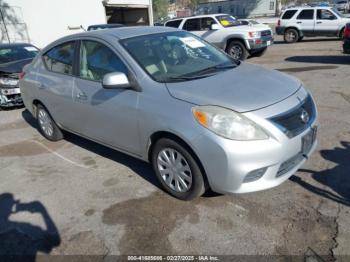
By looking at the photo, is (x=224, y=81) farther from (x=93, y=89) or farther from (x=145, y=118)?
(x=93, y=89)

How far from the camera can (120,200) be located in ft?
11.7

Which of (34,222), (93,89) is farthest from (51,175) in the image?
(93,89)

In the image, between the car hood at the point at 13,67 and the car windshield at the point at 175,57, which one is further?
the car hood at the point at 13,67

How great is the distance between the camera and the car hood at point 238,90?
297 centimetres

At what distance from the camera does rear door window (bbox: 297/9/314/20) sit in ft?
53.6

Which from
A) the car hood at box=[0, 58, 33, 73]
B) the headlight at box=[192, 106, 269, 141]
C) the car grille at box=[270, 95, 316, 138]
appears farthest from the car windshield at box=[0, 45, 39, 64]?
the car grille at box=[270, 95, 316, 138]

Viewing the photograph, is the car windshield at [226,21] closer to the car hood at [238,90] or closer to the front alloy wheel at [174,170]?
the car hood at [238,90]

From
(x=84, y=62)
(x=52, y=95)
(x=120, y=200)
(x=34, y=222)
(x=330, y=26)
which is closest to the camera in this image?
(x=34, y=222)

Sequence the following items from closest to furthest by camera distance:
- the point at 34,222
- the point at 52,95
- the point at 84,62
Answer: the point at 34,222, the point at 84,62, the point at 52,95

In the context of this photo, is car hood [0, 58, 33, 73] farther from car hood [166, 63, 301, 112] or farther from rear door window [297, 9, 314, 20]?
rear door window [297, 9, 314, 20]

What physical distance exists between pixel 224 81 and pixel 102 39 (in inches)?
61.9

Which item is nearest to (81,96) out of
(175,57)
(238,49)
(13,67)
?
(175,57)

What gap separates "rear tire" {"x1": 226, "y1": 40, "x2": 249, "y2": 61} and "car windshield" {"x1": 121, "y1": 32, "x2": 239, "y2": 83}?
8213 mm

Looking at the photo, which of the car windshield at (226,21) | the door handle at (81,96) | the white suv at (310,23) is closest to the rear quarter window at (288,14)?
the white suv at (310,23)
